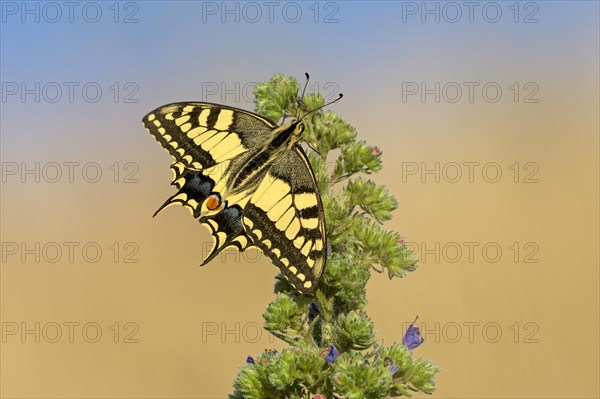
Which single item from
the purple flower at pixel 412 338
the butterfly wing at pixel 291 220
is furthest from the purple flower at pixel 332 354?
the purple flower at pixel 412 338

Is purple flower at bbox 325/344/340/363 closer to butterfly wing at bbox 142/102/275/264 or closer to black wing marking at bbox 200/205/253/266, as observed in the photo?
black wing marking at bbox 200/205/253/266

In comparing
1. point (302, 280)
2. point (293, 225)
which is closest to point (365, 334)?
point (302, 280)

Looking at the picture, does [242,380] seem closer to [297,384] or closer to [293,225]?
[297,384]

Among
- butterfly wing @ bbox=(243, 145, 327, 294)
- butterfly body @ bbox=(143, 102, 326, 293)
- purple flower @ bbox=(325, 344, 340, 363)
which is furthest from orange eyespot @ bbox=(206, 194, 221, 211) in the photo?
purple flower @ bbox=(325, 344, 340, 363)

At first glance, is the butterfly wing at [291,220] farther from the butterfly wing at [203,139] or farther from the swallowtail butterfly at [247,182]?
the butterfly wing at [203,139]

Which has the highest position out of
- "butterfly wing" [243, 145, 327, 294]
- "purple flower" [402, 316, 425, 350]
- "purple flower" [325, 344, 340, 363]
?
"butterfly wing" [243, 145, 327, 294]

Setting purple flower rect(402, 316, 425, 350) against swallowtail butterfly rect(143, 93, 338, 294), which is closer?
swallowtail butterfly rect(143, 93, 338, 294)

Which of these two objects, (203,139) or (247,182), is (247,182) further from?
(203,139)

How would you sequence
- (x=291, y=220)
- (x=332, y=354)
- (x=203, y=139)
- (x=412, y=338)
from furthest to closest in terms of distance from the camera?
(x=203, y=139), (x=412, y=338), (x=291, y=220), (x=332, y=354)

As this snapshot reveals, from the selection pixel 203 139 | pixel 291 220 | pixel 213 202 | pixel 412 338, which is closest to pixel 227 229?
pixel 213 202
